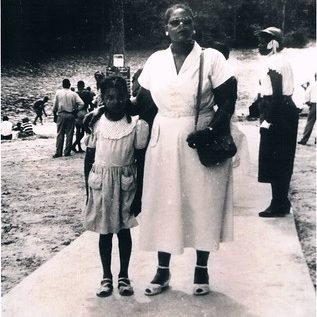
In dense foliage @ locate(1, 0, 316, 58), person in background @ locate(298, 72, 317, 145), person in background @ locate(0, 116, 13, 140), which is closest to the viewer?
dense foliage @ locate(1, 0, 316, 58)

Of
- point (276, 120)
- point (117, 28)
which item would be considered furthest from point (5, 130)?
point (276, 120)

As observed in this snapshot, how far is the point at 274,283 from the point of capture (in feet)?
12.0

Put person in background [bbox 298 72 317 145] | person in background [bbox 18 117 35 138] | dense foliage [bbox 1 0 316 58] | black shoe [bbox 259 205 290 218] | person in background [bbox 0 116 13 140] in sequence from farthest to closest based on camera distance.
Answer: person in background [bbox 18 117 35 138]
person in background [bbox 0 116 13 140]
person in background [bbox 298 72 317 145]
dense foliage [bbox 1 0 316 58]
black shoe [bbox 259 205 290 218]

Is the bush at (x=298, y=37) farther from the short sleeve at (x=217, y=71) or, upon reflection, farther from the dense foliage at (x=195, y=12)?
the short sleeve at (x=217, y=71)

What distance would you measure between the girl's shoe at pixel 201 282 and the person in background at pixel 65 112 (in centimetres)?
852

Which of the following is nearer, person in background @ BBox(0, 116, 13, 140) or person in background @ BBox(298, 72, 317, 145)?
person in background @ BBox(298, 72, 317, 145)

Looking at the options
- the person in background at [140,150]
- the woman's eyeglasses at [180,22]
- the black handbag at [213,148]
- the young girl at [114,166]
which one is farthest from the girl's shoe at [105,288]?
the woman's eyeglasses at [180,22]

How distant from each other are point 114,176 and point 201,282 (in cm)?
83

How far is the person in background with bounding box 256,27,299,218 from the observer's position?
4.86 meters

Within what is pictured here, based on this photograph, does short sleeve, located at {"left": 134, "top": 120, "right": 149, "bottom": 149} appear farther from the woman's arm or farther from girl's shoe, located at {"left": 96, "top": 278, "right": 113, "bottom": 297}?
girl's shoe, located at {"left": 96, "top": 278, "right": 113, "bottom": 297}

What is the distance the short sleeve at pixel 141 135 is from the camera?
11.1ft

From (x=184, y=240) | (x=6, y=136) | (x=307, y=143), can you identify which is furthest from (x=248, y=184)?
(x=6, y=136)

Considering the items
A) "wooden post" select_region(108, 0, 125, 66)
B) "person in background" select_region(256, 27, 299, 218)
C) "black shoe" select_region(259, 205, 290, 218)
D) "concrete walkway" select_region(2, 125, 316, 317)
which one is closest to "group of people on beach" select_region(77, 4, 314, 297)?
"concrete walkway" select_region(2, 125, 316, 317)

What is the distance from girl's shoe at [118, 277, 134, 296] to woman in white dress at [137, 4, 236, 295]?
24 cm
